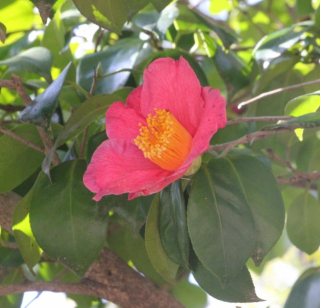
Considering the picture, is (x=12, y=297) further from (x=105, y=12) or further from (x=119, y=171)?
(x=105, y=12)

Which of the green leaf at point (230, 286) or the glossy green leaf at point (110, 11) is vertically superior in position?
the glossy green leaf at point (110, 11)

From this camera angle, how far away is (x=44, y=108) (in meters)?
0.61

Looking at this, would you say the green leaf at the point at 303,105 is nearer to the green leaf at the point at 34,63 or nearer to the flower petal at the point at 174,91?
the flower petal at the point at 174,91

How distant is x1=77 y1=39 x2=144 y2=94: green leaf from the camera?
832mm

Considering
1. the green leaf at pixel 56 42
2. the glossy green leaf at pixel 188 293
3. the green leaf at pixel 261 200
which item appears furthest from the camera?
the glossy green leaf at pixel 188 293

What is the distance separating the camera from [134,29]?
1.09 meters

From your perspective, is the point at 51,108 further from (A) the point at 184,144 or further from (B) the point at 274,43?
Answer: (B) the point at 274,43

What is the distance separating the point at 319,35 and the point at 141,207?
53 centimetres

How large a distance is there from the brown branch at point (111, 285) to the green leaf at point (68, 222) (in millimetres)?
126

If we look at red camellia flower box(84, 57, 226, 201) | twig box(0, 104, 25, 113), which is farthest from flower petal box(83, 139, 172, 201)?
twig box(0, 104, 25, 113)

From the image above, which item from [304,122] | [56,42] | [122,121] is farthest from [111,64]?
[304,122]

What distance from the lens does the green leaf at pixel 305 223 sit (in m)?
0.85

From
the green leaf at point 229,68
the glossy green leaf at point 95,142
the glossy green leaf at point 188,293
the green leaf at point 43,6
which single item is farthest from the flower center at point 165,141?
the glossy green leaf at point 188,293

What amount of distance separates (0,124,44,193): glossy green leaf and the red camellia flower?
0.61 ft
